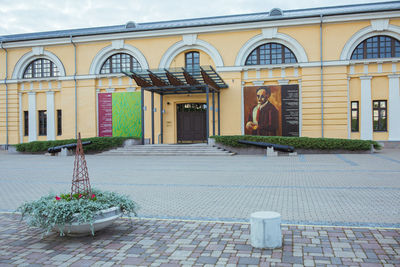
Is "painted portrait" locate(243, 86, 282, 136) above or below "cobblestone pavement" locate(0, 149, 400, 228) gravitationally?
above

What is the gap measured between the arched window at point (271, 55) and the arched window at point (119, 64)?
8437 mm

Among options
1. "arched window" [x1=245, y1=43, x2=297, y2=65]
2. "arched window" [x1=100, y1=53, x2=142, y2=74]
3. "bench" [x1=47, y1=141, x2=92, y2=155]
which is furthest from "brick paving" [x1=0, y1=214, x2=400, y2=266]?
"arched window" [x1=100, y1=53, x2=142, y2=74]

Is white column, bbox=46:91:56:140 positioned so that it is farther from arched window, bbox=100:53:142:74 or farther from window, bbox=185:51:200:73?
window, bbox=185:51:200:73

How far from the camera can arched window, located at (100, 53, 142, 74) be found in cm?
2734

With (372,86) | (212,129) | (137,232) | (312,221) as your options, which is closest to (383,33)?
(372,86)

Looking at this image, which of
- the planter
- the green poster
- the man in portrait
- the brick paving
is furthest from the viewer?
the green poster

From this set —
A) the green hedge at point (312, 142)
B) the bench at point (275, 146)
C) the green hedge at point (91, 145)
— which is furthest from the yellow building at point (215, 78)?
the bench at point (275, 146)

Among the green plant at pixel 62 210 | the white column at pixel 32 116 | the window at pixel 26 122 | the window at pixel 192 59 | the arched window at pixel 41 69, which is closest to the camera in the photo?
the green plant at pixel 62 210

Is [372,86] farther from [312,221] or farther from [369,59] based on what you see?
[312,221]

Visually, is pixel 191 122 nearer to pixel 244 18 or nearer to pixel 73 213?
pixel 244 18

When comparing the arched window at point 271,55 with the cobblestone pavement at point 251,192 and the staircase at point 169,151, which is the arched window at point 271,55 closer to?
the staircase at point 169,151

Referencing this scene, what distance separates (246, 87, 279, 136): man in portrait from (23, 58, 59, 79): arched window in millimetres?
15724

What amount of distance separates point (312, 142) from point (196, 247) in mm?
16850

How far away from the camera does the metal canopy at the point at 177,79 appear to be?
2150 centimetres
